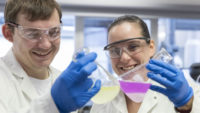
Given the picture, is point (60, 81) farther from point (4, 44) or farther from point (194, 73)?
point (4, 44)

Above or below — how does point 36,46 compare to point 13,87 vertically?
above

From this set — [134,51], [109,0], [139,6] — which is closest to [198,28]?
[139,6]

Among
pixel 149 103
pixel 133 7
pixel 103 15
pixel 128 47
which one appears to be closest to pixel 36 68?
pixel 128 47

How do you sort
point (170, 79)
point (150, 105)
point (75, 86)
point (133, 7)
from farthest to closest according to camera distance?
point (133, 7), point (150, 105), point (170, 79), point (75, 86)

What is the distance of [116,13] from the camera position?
3459 millimetres

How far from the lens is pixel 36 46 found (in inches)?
53.1

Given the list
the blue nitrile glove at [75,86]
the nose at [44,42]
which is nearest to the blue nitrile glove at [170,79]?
the blue nitrile glove at [75,86]

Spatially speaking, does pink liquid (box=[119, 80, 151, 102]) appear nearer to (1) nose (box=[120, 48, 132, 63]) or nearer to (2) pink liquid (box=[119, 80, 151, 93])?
(2) pink liquid (box=[119, 80, 151, 93])

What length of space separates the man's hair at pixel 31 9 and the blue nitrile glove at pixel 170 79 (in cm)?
71

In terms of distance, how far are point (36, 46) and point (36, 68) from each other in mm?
228

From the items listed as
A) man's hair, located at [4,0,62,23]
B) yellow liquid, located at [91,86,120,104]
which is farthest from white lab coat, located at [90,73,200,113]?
man's hair, located at [4,0,62,23]

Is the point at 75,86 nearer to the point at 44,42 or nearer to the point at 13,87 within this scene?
the point at 44,42

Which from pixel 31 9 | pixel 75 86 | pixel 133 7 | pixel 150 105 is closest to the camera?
pixel 75 86

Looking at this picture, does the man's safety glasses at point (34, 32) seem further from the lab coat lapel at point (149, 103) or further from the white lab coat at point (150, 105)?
the lab coat lapel at point (149, 103)
